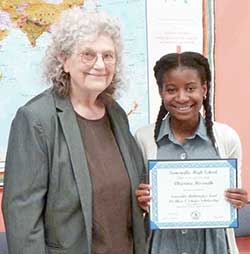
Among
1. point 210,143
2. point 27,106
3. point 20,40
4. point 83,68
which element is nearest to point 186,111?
point 210,143

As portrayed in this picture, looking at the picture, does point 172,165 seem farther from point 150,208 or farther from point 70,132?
point 70,132

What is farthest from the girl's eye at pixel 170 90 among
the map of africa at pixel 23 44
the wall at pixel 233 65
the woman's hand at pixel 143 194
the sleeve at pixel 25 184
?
the wall at pixel 233 65

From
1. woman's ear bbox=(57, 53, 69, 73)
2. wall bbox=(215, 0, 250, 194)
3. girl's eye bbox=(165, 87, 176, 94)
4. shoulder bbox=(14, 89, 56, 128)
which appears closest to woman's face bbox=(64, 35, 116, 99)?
woman's ear bbox=(57, 53, 69, 73)

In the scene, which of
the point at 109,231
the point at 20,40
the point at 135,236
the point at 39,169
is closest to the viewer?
the point at 39,169

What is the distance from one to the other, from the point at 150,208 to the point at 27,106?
0.55 metres

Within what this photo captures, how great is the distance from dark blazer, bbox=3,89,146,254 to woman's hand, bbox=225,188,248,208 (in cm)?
49

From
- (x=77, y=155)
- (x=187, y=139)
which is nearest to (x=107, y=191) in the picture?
(x=77, y=155)

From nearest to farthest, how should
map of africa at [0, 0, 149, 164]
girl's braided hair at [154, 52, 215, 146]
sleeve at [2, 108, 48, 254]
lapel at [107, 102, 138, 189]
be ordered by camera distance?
sleeve at [2, 108, 48, 254] → lapel at [107, 102, 138, 189] → girl's braided hair at [154, 52, 215, 146] → map of africa at [0, 0, 149, 164]

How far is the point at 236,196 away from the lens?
1.76 metres

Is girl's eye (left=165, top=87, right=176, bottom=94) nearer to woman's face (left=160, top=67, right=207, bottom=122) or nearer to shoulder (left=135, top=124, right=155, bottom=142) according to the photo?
woman's face (left=160, top=67, right=207, bottom=122)

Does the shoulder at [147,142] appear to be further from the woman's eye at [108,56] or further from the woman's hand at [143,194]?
the woman's eye at [108,56]

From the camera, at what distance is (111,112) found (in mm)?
1804

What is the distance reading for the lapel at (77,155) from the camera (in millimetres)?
1562

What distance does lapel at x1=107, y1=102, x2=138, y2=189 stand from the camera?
1725 mm
